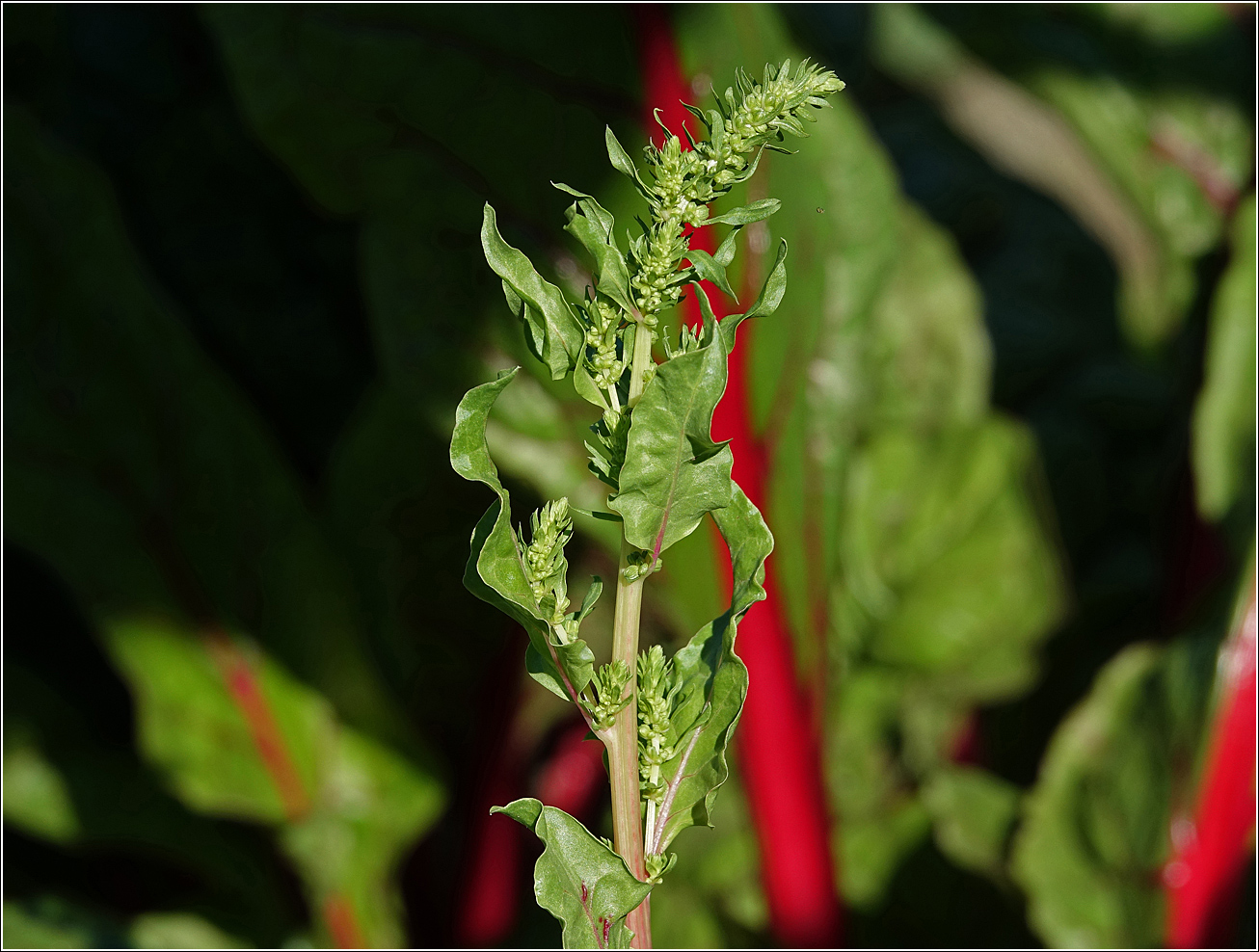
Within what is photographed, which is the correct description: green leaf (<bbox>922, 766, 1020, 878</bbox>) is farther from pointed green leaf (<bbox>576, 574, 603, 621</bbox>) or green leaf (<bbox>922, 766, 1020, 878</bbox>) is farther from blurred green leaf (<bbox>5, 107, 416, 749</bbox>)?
pointed green leaf (<bbox>576, 574, 603, 621</bbox>)

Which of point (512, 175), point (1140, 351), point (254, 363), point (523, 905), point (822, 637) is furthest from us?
point (1140, 351)

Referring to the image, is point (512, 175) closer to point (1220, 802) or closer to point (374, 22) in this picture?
point (374, 22)

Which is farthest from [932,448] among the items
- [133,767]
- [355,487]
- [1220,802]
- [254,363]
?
[133,767]

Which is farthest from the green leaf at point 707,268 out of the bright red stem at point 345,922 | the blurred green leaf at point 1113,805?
the bright red stem at point 345,922

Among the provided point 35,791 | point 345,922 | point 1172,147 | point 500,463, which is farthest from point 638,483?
point 1172,147

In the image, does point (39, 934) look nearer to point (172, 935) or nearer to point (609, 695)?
point (172, 935)
